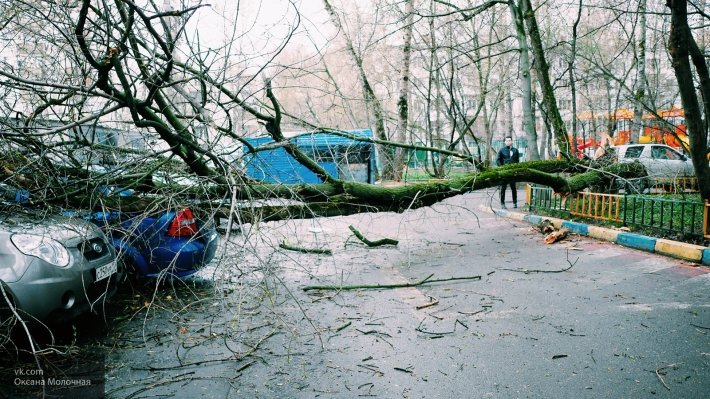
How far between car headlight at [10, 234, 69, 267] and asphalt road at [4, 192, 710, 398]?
84 centimetres

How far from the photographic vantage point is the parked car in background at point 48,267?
3.43 m

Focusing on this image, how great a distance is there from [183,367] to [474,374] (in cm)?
208

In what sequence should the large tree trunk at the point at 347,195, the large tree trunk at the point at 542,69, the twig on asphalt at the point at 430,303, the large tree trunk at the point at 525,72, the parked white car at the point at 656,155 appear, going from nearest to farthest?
the large tree trunk at the point at 347,195 < the twig on asphalt at the point at 430,303 < the large tree trunk at the point at 542,69 < the large tree trunk at the point at 525,72 < the parked white car at the point at 656,155

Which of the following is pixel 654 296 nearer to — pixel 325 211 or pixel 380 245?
pixel 325 211

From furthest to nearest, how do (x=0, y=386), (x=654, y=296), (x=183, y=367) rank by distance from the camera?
1. (x=654, y=296)
2. (x=183, y=367)
3. (x=0, y=386)

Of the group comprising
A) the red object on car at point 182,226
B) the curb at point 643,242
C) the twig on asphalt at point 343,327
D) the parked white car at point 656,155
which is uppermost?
the parked white car at point 656,155

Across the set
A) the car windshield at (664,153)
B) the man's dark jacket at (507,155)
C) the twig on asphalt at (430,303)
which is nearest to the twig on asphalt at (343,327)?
the twig on asphalt at (430,303)

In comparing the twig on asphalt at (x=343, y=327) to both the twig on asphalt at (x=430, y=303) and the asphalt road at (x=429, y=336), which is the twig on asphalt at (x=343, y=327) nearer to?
the asphalt road at (x=429, y=336)

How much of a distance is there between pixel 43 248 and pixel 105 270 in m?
0.58

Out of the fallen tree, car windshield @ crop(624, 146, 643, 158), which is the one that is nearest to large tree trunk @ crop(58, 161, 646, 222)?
the fallen tree

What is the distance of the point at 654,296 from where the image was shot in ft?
16.7

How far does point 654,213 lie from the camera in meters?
9.39

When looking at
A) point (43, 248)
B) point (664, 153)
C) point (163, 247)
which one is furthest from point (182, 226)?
point (664, 153)

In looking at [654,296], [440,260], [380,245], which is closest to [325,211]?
[440,260]
